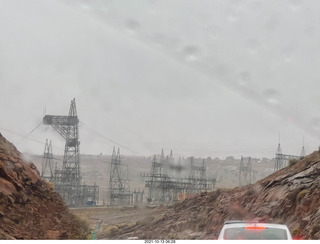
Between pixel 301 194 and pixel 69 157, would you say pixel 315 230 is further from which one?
pixel 69 157

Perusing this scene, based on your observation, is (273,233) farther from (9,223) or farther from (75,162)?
(75,162)

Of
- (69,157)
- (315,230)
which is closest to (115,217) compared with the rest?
(69,157)

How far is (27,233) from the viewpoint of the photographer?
95.5 ft

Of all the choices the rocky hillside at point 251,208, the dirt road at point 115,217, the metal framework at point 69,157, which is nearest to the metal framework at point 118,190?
the metal framework at point 69,157

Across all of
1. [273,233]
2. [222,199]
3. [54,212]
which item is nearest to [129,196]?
[222,199]

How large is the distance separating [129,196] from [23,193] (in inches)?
3957

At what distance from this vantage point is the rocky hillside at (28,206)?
2942 cm

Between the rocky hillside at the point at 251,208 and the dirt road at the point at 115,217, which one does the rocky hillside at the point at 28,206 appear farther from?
the dirt road at the point at 115,217

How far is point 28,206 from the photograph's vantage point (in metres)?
31.7

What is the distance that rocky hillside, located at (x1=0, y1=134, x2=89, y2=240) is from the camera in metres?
29.4

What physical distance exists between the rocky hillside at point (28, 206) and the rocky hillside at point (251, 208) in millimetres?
13446

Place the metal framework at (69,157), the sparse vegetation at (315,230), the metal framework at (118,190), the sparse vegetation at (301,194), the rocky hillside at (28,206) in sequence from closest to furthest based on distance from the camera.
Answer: the sparse vegetation at (315,230), the rocky hillside at (28,206), the sparse vegetation at (301,194), the metal framework at (69,157), the metal framework at (118,190)

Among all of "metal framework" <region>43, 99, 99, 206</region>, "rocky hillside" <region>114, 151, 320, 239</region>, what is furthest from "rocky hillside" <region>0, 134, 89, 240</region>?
"metal framework" <region>43, 99, 99, 206</region>

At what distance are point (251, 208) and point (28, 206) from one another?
77.2ft
